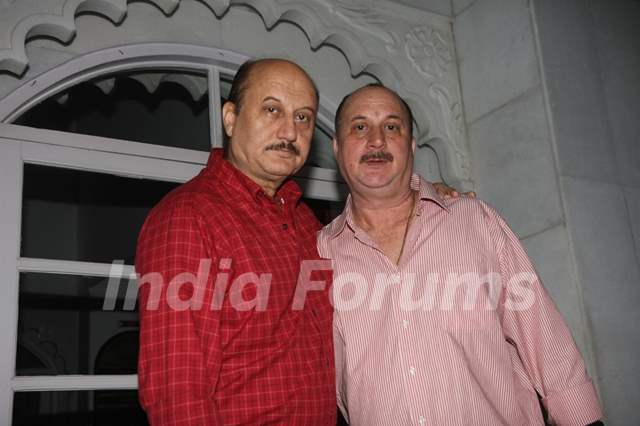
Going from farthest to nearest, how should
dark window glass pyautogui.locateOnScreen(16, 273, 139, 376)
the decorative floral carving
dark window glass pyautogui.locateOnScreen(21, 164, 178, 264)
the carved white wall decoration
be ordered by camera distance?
dark window glass pyautogui.locateOnScreen(21, 164, 178, 264) < dark window glass pyautogui.locateOnScreen(16, 273, 139, 376) < the decorative floral carving < the carved white wall decoration

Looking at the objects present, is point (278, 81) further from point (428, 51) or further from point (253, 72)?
point (428, 51)

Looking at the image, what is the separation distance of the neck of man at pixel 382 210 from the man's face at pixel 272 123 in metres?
0.33

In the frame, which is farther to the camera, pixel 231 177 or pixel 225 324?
pixel 231 177

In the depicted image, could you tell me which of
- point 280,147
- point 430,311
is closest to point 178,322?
point 280,147

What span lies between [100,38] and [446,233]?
1470 mm

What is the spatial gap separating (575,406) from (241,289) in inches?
36.9

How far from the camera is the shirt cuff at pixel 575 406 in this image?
167 cm

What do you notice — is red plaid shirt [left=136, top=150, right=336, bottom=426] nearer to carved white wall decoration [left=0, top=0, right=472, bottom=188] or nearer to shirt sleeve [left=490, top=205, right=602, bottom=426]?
shirt sleeve [left=490, top=205, right=602, bottom=426]

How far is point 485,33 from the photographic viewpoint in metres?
2.92

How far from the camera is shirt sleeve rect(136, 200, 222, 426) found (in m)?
1.31

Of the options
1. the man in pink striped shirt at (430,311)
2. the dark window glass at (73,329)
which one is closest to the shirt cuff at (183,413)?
the man in pink striped shirt at (430,311)

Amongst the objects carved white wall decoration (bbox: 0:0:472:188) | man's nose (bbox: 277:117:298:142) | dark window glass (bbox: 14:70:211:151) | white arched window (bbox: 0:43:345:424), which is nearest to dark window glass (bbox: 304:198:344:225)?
white arched window (bbox: 0:43:345:424)

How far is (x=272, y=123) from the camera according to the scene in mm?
1745

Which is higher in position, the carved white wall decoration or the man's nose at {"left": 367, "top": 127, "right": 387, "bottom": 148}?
the carved white wall decoration
